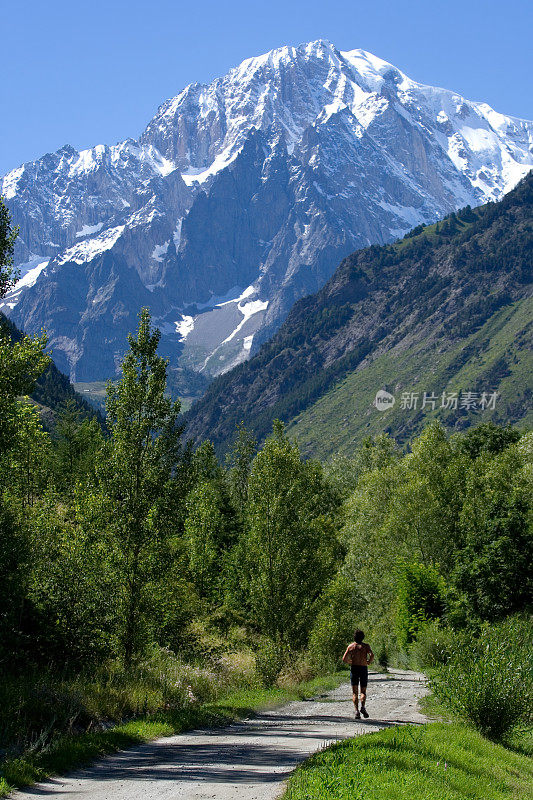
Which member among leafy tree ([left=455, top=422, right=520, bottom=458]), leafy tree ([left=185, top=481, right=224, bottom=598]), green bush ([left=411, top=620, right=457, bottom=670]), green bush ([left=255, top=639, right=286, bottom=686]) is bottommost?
green bush ([left=411, top=620, right=457, bottom=670])

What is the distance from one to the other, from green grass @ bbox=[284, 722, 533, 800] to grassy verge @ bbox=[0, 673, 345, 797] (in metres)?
5.51

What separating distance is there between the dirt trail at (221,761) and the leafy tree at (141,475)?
19.6 ft

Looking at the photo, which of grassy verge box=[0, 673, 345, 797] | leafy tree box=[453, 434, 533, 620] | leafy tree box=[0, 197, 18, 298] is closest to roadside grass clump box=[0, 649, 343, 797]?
grassy verge box=[0, 673, 345, 797]

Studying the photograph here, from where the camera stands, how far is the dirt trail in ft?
46.5

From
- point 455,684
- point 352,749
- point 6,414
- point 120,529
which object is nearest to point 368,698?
point 455,684

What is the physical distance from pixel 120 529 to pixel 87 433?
62608mm

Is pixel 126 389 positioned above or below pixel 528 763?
above

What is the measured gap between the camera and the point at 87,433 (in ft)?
291

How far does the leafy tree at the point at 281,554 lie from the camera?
123 feet

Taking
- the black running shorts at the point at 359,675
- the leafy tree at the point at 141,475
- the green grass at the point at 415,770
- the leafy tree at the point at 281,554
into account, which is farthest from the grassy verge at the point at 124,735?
→ the green grass at the point at 415,770

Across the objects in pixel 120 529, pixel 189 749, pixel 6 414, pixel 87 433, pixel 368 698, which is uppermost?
pixel 87 433

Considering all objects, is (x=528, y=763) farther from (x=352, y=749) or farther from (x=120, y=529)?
(x=120, y=529)

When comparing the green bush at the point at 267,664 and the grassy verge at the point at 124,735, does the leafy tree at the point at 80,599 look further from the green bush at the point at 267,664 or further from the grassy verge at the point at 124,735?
the green bush at the point at 267,664

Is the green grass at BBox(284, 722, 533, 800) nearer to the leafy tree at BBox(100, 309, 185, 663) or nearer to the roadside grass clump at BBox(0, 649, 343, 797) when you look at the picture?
the roadside grass clump at BBox(0, 649, 343, 797)
